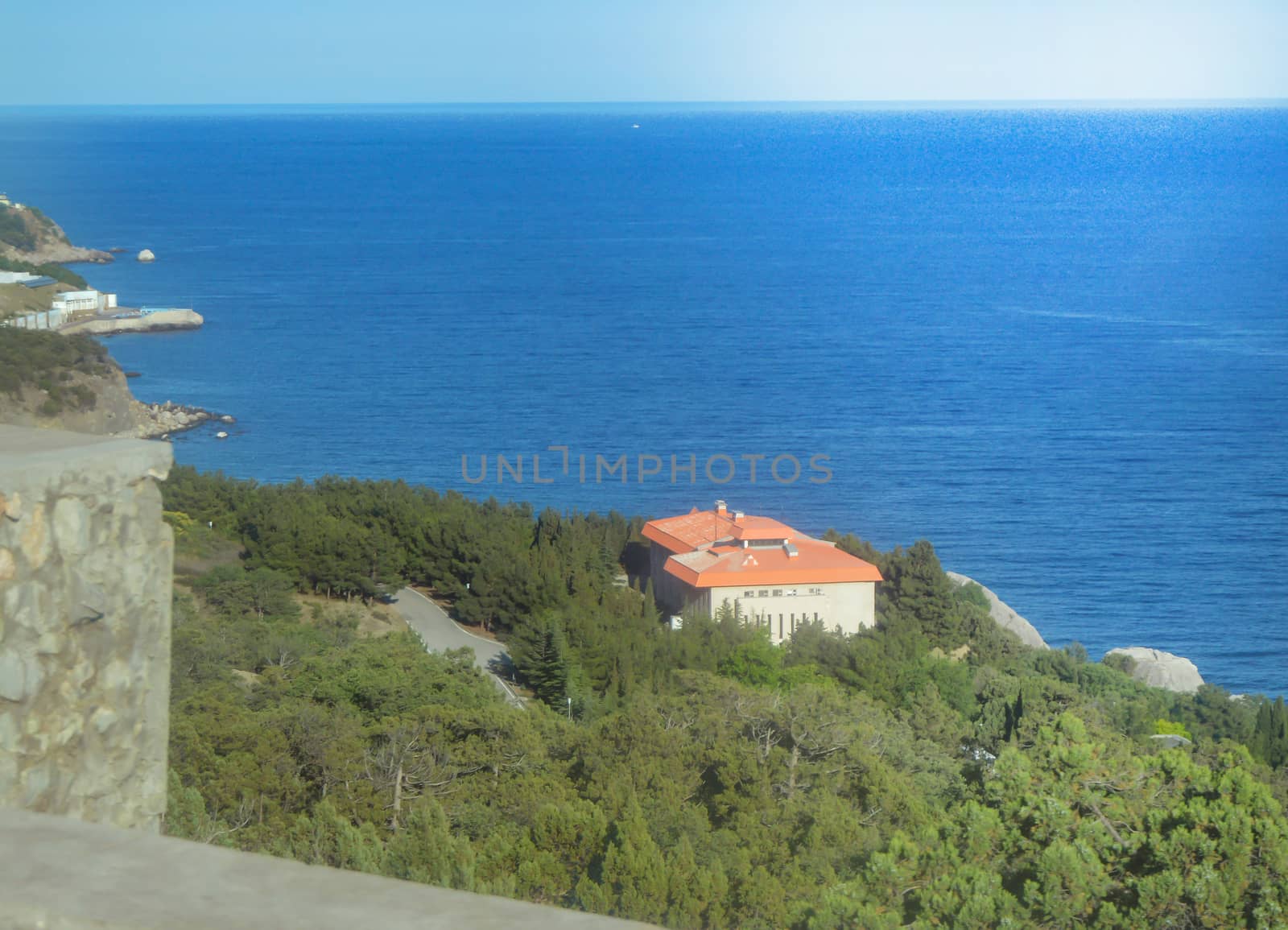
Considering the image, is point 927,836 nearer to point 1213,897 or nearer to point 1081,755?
point 1081,755

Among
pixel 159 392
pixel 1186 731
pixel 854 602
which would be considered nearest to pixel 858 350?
pixel 159 392

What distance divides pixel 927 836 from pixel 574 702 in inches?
489

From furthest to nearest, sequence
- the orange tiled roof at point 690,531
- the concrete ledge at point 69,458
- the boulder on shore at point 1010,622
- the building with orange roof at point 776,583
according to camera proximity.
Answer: the boulder on shore at point 1010,622 → the orange tiled roof at point 690,531 → the building with orange roof at point 776,583 → the concrete ledge at point 69,458

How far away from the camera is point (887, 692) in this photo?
21.8m

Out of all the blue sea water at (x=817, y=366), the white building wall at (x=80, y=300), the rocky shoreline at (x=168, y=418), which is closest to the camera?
the blue sea water at (x=817, y=366)

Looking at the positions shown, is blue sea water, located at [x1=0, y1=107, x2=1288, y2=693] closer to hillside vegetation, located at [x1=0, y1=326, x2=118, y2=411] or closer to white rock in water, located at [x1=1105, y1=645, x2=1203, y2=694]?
white rock in water, located at [x1=1105, y1=645, x2=1203, y2=694]

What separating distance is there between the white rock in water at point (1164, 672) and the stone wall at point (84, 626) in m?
25.5

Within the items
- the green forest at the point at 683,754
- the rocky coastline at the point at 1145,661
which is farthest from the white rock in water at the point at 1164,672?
the green forest at the point at 683,754

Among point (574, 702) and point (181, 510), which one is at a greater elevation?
point (181, 510)

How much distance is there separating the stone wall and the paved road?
59.6 feet

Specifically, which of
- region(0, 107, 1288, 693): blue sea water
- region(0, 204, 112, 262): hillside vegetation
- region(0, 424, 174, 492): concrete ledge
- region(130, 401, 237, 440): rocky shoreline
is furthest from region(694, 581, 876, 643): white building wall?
region(0, 204, 112, 262): hillside vegetation

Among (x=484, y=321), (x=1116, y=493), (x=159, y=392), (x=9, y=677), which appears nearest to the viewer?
(x=9, y=677)

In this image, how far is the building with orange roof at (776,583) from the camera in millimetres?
26031
